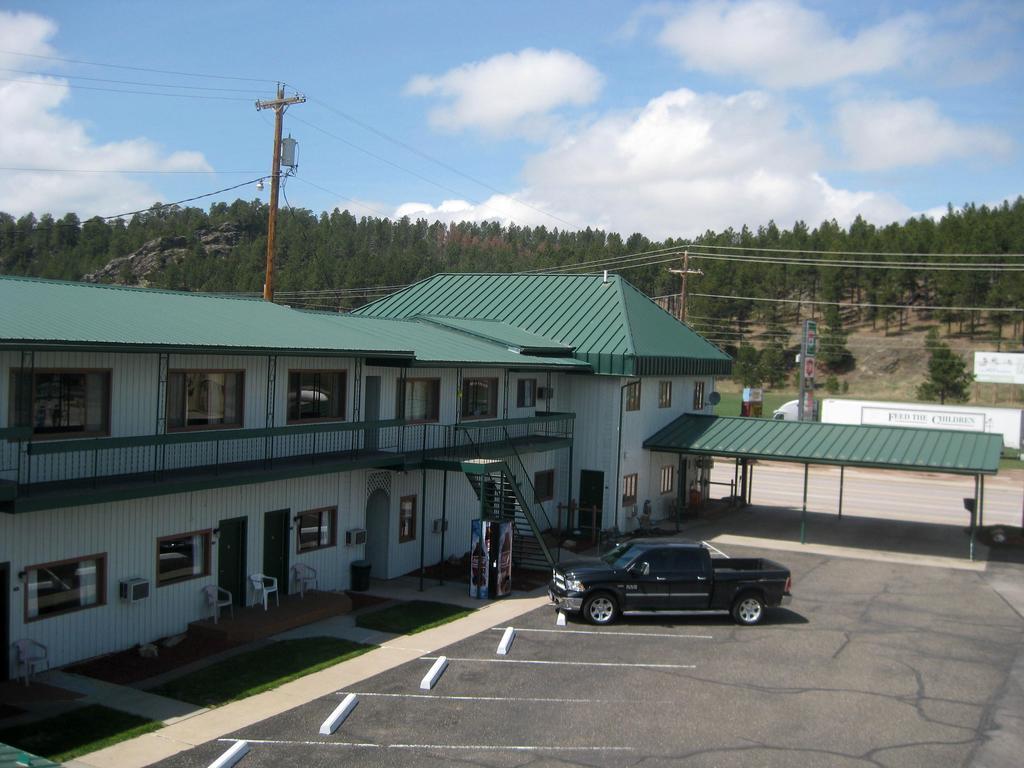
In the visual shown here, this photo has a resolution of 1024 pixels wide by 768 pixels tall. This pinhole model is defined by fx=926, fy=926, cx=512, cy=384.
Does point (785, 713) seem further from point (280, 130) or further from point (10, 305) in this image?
point (280, 130)

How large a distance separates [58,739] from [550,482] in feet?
70.4

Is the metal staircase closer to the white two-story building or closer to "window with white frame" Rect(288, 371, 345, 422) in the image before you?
the white two-story building

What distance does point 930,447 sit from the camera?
101 ft

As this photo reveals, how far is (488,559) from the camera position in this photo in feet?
75.7

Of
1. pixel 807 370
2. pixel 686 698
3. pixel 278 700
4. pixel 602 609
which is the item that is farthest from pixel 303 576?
pixel 807 370

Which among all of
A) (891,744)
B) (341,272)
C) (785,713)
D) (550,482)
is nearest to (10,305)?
(785,713)

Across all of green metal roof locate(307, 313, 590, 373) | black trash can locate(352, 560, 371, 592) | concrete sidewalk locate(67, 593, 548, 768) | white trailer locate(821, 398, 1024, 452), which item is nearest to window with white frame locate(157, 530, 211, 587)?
concrete sidewalk locate(67, 593, 548, 768)

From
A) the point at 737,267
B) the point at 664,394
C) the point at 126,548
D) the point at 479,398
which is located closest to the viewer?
the point at 126,548

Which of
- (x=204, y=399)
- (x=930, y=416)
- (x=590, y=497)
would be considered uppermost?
(x=204, y=399)

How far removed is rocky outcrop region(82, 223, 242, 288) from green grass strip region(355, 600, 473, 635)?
107818 mm

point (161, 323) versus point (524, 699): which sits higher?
point (161, 323)

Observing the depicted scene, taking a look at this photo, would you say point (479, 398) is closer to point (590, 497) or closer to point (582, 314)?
point (590, 497)

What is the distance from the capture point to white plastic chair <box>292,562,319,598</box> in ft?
70.5

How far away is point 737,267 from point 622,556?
105 meters
